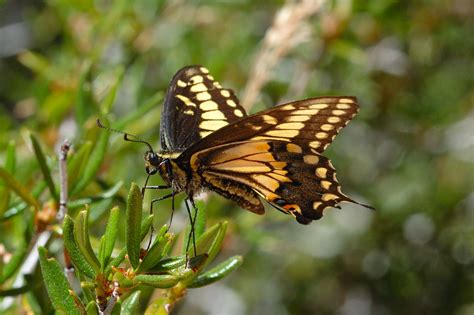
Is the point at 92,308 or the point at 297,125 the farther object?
the point at 297,125

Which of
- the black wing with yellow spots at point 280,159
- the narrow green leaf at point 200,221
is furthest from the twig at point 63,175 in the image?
the black wing with yellow spots at point 280,159

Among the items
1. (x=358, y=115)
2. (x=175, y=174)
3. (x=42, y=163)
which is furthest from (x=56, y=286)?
(x=358, y=115)

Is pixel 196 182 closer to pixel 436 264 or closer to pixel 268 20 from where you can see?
pixel 436 264

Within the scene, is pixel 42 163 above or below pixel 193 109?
above

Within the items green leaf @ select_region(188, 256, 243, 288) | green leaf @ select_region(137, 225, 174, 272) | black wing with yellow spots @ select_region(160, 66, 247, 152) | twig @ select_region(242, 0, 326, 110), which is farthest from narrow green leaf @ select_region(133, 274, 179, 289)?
twig @ select_region(242, 0, 326, 110)

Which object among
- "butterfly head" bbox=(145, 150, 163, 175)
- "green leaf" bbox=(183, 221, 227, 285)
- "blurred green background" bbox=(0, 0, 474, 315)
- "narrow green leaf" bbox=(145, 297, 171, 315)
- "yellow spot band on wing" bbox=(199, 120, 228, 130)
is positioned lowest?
"blurred green background" bbox=(0, 0, 474, 315)

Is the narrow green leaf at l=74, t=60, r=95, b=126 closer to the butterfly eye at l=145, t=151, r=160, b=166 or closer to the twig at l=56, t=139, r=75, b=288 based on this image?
the butterfly eye at l=145, t=151, r=160, b=166

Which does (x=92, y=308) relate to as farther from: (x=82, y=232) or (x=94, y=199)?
(x=94, y=199)
